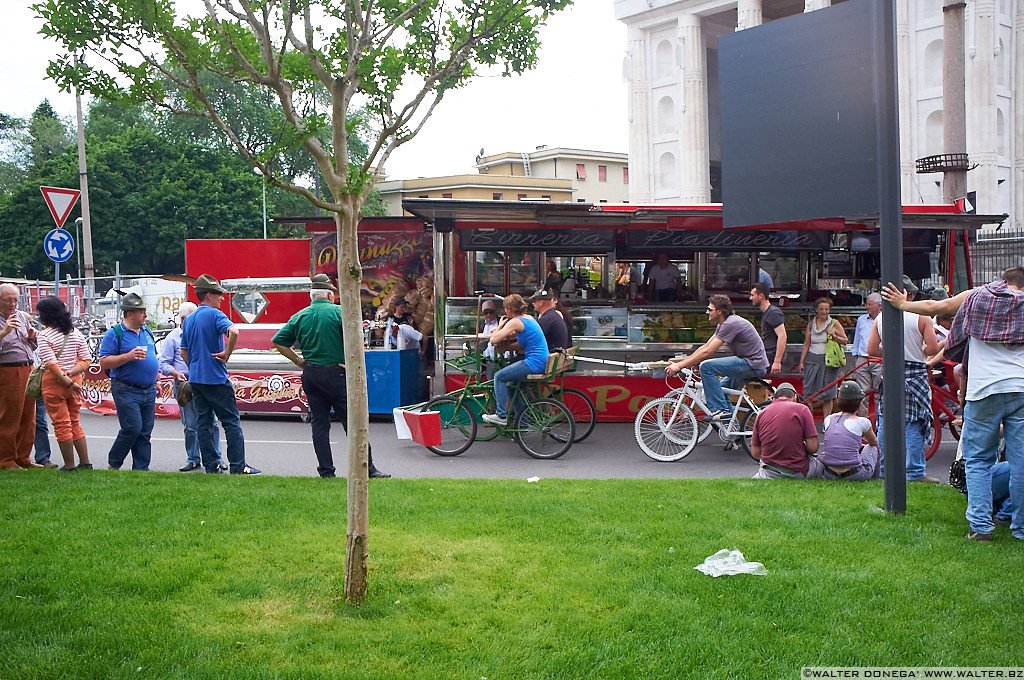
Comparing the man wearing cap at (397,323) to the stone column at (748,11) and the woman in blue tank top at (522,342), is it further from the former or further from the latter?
the stone column at (748,11)

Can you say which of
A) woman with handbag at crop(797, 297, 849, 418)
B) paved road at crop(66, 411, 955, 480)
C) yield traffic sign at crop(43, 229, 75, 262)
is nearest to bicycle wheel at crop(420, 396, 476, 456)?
paved road at crop(66, 411, 955, 480)

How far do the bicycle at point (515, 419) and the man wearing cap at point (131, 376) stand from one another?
3090 mm

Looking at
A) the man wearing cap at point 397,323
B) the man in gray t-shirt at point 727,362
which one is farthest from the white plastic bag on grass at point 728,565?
the man wearing cap at point 397,323

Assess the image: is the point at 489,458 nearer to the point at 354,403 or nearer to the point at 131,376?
the point at 131,376

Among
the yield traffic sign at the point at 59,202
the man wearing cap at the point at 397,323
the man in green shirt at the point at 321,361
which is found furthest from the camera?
the man wearing cap at the point at 397,323

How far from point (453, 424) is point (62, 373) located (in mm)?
4149

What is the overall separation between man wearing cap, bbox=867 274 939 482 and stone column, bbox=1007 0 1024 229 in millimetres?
40590

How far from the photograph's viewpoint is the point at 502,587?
5.27m

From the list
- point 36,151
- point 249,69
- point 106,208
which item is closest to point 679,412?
point 249,69

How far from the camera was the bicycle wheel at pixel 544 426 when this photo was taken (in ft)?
35.3

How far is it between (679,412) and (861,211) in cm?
411

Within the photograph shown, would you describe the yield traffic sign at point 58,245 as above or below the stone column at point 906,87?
below

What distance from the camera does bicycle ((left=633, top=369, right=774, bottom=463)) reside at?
10.4m

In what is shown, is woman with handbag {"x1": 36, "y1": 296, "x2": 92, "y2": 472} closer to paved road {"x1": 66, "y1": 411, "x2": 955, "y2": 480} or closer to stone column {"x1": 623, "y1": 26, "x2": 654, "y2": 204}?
paved road {"x1": 66, "y1": 411, "x2": 955, "y2": 480}
